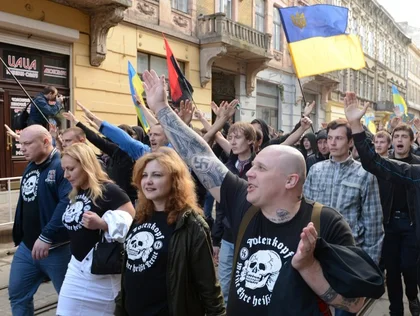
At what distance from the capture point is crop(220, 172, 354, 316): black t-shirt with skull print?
1910 millimetres

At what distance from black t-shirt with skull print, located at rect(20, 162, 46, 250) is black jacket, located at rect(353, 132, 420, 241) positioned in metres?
2.69

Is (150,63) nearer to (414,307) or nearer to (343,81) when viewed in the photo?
(414,307)

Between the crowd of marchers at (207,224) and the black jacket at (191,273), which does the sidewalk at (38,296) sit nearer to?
the crowd of marchers at (207,224)

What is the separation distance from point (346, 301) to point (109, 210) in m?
1.84

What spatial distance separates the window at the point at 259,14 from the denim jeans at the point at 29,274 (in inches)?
659

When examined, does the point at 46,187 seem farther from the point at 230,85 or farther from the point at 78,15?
the point at 230,85

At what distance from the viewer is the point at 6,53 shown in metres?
9.45

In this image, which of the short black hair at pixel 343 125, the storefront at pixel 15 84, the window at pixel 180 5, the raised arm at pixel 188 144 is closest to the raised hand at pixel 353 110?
the short black hair at pixel 343 125

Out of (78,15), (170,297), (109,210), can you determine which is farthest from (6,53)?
(170,297)

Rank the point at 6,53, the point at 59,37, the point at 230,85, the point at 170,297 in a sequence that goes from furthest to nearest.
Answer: the point at 230,85
the point at 59,37
the point at 6,53
the point at 170,297

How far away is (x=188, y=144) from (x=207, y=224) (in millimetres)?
534

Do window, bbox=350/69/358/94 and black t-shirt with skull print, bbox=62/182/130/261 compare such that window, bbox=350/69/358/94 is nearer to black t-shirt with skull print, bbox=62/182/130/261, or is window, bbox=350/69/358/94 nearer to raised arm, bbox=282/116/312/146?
raised arm, bbox=282/116/312/146

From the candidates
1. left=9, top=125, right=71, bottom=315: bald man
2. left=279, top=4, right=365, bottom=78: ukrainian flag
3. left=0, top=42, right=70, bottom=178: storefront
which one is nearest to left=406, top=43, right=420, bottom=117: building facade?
left=279, top=4, right=365, bottom=78: ukrainian flag

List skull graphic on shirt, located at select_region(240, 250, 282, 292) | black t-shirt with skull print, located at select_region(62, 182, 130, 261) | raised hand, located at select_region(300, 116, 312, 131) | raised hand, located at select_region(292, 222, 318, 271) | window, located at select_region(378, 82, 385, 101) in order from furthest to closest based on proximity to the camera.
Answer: window, located at select_region(378, 82, 385, 101)
raised hand, located at select_region(300, 116, 312, 131)
black t-shirt with skull print, located at select_region(62, 182, 130, 261)
skull graphic on shirt, located at select_region(240, 250, 282, 292)
raised hand, located at select_region(292, 222, 318, 271)
